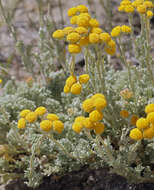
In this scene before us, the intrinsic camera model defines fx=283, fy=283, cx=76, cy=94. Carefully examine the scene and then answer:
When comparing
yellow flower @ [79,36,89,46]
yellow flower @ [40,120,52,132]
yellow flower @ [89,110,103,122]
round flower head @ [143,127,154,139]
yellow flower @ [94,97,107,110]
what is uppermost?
yellow flower @ [79,36,89,46]

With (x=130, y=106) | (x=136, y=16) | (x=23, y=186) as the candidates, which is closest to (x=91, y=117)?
(x=130, y=106)

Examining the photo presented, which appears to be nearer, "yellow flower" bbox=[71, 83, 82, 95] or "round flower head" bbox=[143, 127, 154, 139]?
"round flower head" bbox=[143, 127, 154, 139]

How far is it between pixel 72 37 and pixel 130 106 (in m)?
0.92

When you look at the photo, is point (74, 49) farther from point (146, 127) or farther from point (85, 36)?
point (146, 127)

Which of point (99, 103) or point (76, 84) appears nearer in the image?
point (99, 103)

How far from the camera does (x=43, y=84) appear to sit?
11.0 feet

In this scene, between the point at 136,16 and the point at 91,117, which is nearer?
the point at 91,117

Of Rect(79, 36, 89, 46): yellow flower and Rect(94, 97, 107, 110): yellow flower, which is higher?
Rect(79, 36, 89, 46): yellow flower

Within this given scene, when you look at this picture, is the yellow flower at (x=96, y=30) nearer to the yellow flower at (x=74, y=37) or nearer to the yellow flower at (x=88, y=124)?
the yellow flower at (x=74, y=37)

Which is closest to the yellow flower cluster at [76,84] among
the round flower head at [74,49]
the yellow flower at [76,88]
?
the yellow flower at [76,88]

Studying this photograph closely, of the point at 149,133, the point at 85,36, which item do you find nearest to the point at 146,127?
the point at 149,133

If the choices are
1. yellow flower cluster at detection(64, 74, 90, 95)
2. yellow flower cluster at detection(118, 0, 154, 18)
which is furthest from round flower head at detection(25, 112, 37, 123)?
yellow flower cluster at detection(118, 0, 154, 18)

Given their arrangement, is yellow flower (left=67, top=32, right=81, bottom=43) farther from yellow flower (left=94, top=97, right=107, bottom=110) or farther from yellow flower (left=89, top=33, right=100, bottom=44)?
yellow flower (left=94, top=97, right=107, bottom=110)

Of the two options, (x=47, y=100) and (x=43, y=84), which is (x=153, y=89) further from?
(x=43, y=84)
